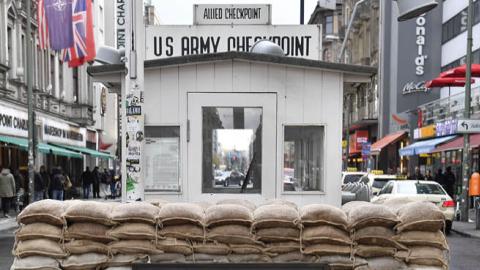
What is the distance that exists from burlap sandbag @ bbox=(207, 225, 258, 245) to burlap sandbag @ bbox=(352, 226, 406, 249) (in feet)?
2.40

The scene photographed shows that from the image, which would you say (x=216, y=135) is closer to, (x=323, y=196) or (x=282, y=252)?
(x=323, y=196)

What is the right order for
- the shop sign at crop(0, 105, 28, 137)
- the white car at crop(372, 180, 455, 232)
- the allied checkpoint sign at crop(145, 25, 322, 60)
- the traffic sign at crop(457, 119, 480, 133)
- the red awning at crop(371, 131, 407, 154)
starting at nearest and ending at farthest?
1. the allied checkpoint sign at crop(145, 25, 322, 60)
2. the white car at crop(372, 180, 455, 232)
3. the traffic sign at crop(457, 119, 480, 133)
4. the shop sign at crop(0, 105, 28, 137)
5. the red awning at crop(371, 131, 407, 154)

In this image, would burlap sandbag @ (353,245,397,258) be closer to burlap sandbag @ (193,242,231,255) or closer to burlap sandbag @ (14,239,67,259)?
burlap sandbag @ (193,242,231,255)

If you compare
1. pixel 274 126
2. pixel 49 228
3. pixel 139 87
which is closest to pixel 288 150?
pixel 274 126

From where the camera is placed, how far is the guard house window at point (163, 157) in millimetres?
5941

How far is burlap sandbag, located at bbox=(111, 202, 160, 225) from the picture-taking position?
3688mm

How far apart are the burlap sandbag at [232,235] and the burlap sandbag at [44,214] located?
3.49 ft

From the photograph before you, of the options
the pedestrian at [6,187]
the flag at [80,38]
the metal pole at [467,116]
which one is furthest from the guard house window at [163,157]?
the flag at [80,38]

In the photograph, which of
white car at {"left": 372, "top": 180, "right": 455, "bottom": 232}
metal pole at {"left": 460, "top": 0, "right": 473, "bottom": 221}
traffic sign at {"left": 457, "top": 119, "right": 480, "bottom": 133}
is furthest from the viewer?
metal pole at {"left": 460, "top": 0, "right": 473, "bottom": 221}

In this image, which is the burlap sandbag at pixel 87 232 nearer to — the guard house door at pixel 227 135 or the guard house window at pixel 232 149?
the guard house door at pixel 227 135

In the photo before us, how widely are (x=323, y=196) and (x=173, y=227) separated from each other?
8.85 feet

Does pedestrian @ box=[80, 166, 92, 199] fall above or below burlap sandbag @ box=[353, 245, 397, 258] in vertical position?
below

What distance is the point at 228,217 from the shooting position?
3.65 metres

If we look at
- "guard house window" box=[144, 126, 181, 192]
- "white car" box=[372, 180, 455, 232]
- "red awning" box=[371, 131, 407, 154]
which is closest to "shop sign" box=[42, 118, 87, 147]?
"white car" box=[372, 180, 455, 232]
